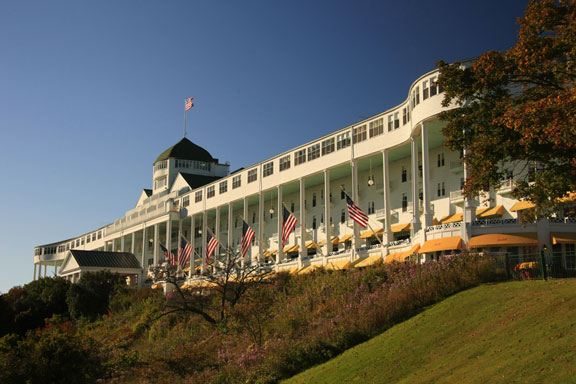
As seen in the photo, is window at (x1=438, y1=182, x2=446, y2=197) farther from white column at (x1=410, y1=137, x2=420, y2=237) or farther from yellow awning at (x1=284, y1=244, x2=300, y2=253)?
yellow awning at (x1=284, y1=244, x2=300, y2=253)

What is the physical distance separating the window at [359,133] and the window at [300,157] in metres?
8.52

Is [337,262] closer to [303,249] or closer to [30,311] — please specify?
[303,249]

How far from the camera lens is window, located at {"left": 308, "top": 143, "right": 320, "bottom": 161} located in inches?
2458

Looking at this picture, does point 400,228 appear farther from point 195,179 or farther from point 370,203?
point 195,179

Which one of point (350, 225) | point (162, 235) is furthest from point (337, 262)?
point (162, 235)

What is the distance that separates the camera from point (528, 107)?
70.5 feet

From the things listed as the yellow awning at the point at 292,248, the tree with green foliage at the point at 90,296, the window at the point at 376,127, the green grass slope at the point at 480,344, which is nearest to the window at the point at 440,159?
the window at the point at 376,127

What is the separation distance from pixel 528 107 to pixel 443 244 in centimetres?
2043

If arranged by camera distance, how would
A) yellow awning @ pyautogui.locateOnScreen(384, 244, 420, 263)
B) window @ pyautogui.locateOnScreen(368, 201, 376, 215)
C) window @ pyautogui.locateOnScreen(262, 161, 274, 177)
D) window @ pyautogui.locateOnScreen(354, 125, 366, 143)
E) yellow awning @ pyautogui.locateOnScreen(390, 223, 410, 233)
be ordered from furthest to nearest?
1. window @ pyautogui.locateOnScreen(262, 161, 274, 177)
2. window @ pyautogui.locateOnScreen(368, 201, 376, 215)
3. window @ pyautogui.locateOnScreen(354, 125, 366, 143)
4. yellow awning @ pyautogui.locateOnScreen(390, 223, 410, 233)
5. yellow awning @ pyautogui.locateOnScreen(384, 244, 420, 263)

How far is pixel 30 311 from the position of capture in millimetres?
64000

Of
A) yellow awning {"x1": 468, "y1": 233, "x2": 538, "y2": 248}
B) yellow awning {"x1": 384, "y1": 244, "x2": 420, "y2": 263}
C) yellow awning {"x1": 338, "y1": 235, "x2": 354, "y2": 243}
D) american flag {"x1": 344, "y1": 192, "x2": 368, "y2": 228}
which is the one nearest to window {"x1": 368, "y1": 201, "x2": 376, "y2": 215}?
yellow awning {"x1": 338, "y1": 235, "x2": 354, "y2": 243}

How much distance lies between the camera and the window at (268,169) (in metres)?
69.7

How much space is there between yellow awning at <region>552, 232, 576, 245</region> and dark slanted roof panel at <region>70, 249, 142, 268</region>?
59.3 metres

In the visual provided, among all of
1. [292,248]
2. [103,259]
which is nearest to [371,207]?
[292,248]
